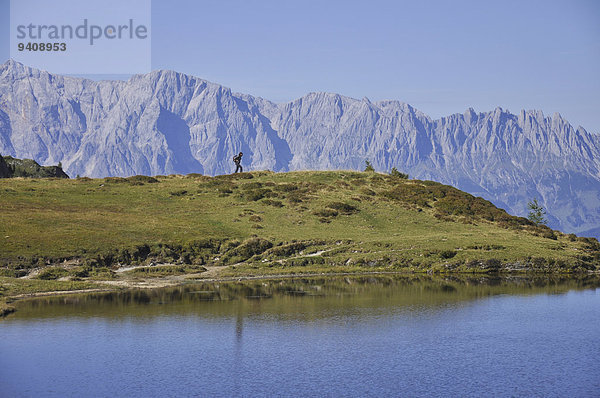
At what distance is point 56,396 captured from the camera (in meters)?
35.5

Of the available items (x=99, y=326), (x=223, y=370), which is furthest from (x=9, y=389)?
(x=99, y=326)

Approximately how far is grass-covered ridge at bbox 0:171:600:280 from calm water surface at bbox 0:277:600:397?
13031mm

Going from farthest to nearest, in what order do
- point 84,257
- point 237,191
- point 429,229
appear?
1. point 237,191
2. point 429,229
3. point 84,257

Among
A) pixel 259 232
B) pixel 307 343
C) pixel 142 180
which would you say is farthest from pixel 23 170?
pixel 307 343

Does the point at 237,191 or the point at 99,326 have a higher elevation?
the point at 237,191

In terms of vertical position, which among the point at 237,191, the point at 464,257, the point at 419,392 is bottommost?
the point at 419,392

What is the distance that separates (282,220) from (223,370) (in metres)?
59.6

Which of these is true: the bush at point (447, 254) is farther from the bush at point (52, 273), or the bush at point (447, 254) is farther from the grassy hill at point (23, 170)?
the grassy hill at point (23, 170)

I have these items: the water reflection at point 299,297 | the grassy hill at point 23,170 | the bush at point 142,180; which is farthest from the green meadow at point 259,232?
the grassy hill at point 23,170

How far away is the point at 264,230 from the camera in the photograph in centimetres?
9419

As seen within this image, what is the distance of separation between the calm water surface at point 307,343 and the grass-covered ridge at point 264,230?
42.8 ft

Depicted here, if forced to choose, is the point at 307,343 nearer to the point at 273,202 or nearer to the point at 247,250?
the point at 247,250

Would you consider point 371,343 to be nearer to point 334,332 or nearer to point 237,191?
point 334,332

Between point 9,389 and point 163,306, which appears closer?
point 9,389
